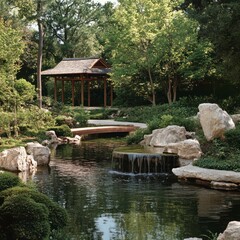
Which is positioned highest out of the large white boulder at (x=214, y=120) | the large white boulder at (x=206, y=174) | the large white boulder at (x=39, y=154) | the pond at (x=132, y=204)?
the large white boulder at (x=214, y=120)

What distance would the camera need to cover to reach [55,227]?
312 inches

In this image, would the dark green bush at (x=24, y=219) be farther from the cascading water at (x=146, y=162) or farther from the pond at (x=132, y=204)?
the cascading water at (x=146, y=162)

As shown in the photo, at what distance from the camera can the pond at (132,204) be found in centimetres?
930

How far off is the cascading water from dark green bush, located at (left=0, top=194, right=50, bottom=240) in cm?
856

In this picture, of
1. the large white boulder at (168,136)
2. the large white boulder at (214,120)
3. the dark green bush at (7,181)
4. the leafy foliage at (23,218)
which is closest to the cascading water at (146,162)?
the large white boulder at (214,120)

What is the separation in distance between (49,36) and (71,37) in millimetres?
2412

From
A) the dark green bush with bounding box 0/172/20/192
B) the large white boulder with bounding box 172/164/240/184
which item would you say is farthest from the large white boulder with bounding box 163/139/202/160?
the dark green bush with bounding box 0/172/20/192

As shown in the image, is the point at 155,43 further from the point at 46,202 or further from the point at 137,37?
the point at 46,202

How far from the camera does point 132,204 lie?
11.3 m

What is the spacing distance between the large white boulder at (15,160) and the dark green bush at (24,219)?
802 cm

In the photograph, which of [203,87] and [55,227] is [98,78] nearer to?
[203,87]

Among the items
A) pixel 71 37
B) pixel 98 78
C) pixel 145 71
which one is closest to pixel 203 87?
pixel 145 71

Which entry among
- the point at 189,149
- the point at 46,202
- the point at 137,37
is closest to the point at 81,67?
the point at 137,37

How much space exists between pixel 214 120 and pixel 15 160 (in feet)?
21.7
